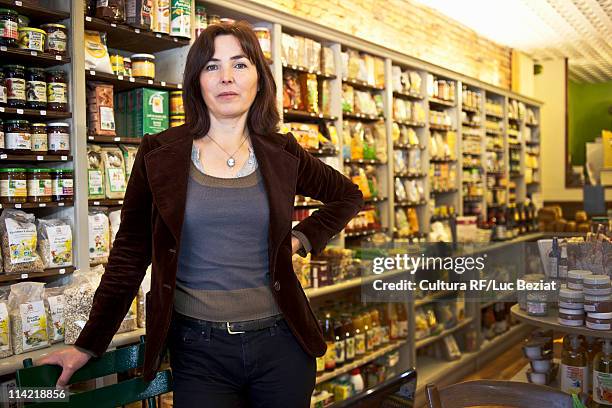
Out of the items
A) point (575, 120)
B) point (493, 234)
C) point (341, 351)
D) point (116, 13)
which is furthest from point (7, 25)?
point (575, 120)

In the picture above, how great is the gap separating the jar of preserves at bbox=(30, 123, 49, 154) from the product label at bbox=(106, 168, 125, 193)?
14.0 inches

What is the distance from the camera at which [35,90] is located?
2.87m

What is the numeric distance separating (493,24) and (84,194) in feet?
20.9

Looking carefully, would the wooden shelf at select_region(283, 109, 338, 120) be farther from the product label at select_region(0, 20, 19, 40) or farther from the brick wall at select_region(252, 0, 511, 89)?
the product label at select_region(0, 20, 19, 40)

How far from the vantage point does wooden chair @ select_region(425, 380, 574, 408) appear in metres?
1.91

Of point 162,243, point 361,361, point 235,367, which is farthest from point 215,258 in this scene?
point 361,361

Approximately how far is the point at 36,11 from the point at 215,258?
179 cm

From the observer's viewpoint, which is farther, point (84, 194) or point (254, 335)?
point (84, 194)

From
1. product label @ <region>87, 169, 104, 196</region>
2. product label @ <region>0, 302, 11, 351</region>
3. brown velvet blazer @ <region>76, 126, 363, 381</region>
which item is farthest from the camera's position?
product label @ <region>87, 169, 104, 196</region>

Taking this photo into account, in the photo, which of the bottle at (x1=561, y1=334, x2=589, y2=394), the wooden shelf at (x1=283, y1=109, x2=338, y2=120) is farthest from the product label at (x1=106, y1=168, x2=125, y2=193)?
the bottle at (x1=561, y1=334, x2=589, y2=394)

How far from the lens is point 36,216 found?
317 cm

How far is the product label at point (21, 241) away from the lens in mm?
2797

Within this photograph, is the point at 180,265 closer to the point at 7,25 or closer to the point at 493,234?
the point at 7,25

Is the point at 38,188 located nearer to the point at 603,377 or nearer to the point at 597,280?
the point at 597,280
